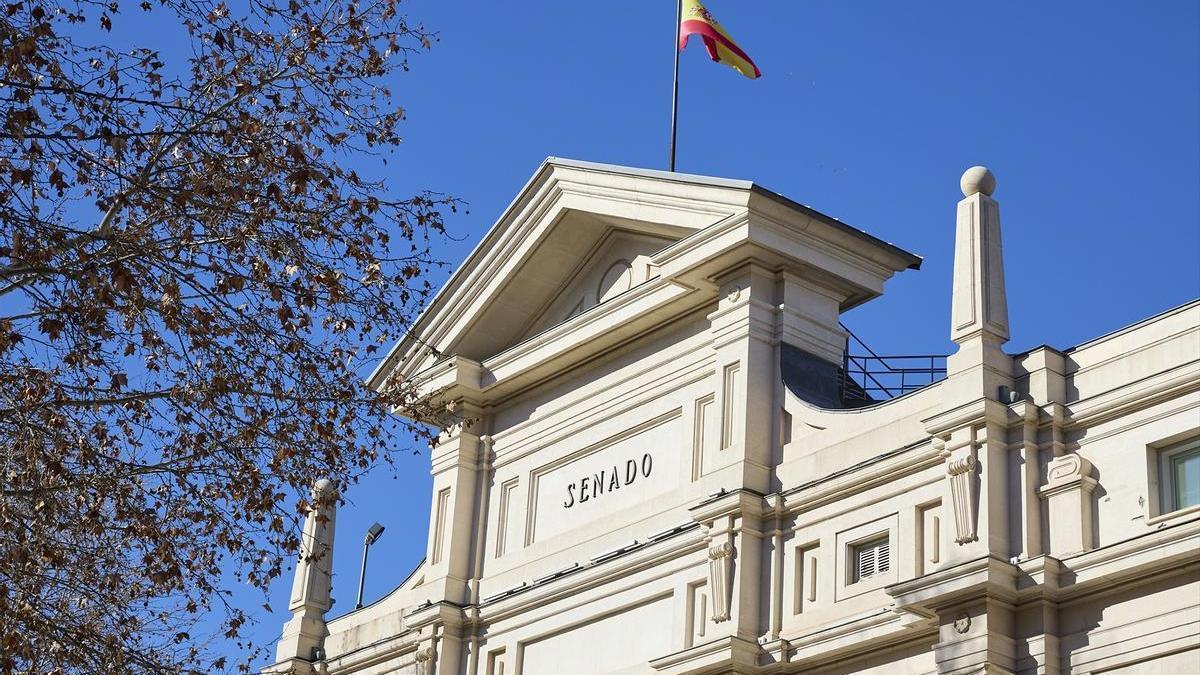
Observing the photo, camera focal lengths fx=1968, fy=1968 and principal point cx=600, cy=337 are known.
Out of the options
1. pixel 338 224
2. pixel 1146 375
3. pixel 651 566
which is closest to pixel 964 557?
pixel 1146 375

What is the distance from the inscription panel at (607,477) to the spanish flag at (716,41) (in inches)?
252

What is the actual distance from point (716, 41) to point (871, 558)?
10.1 meters

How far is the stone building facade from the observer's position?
70.2ft

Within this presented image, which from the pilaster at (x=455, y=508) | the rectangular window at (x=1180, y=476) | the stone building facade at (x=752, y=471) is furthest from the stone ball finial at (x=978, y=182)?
the pilaster at (x=455, y=508)

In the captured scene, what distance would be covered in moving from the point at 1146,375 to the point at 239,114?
34.1 ft

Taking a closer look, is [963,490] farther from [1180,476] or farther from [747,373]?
[747,373]

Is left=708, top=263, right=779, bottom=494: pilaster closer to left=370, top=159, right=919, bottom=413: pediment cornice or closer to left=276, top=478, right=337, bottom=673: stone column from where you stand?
left=370, top=159, right=919, bottom=413: pediment cornice

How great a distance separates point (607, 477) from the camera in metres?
28.2

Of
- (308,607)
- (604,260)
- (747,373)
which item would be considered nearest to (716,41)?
(604,260)

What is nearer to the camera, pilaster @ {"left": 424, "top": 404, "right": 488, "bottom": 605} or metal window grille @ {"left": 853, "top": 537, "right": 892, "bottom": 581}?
metal window grille @ {"left": 853, "top": 537, "right": 892, "bottom": 581}

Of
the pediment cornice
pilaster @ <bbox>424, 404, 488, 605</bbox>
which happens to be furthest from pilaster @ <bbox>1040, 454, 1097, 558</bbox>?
pilaster @ <bbox>424, 404, 488, 605</bbox>

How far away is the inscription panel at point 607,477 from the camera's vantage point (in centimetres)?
2739

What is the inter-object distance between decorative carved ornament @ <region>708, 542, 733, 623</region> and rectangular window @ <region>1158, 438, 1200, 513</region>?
595cm

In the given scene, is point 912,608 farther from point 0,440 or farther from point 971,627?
point 0,440
